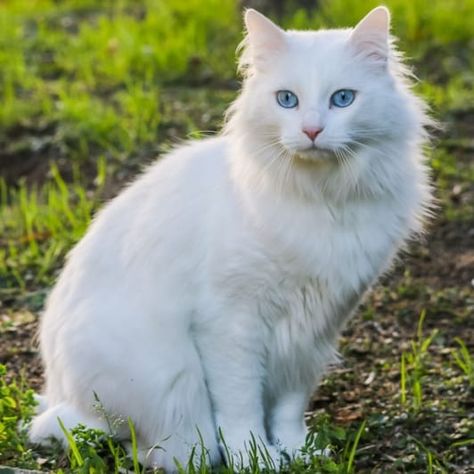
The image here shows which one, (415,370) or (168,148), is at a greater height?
(168,148)

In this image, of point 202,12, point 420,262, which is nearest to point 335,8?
point 202,12

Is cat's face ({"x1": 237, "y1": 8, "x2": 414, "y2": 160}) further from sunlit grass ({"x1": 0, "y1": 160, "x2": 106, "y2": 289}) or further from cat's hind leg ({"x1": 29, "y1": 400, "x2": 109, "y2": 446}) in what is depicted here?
sunlit grass ({"x1": 0, "y1": 160, "x2": 106, "y2": 289})

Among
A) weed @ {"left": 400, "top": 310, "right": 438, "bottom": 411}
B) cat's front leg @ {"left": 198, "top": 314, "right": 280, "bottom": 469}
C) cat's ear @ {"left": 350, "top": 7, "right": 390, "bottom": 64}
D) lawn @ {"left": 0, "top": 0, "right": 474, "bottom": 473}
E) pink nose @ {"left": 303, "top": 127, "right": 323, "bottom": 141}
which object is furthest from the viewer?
weed @ {"left": 400, "top": 310, "right": 438, "bottom": 411}

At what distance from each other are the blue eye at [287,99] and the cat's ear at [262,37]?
141 millimetres

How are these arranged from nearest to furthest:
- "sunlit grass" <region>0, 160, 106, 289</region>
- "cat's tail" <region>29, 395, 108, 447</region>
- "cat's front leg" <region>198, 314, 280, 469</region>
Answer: "cat's front leg" <region>198, 314, 280, 469</region>
"cat's tail" <region>29, 395, 108, 447</region>
"sunlit grass" <region>0, 160, 106, 289</region>

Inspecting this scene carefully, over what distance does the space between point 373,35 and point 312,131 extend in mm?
356

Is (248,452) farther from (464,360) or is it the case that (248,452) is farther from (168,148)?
(168,148)

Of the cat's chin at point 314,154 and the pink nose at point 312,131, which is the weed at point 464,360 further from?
the pink nose at point 312,131

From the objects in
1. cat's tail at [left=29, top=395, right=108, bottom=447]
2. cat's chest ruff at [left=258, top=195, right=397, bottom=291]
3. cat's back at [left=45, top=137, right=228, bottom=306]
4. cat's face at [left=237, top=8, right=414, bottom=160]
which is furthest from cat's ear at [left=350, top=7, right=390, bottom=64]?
cat's tail at [left=29, top=395, right=108, bottom=447]

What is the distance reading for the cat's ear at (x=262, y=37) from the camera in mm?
2922

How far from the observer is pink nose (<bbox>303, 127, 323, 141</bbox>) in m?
2.77

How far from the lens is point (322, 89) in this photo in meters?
2.83

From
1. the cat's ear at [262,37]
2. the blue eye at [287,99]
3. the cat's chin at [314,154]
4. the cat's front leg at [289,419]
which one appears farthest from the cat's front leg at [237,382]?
the cat's ear at [262,37]

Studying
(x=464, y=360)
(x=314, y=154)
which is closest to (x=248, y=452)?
(x=314, y=154)
